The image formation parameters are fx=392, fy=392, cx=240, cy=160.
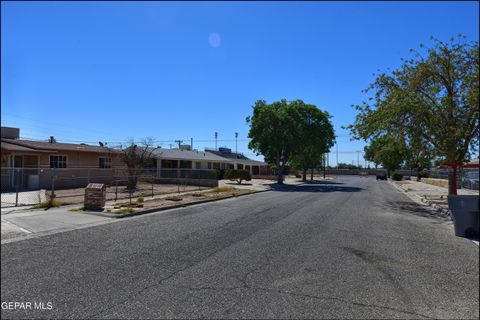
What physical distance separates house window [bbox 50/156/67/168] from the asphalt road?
60.8 ft

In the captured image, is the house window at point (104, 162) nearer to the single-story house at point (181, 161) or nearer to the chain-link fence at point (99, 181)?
the chain-link fence at point (99, 181)

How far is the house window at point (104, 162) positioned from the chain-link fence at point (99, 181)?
0.71 m

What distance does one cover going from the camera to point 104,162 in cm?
3030

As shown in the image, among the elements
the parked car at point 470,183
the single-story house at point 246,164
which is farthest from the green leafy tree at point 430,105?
the single-story house at point 246,164

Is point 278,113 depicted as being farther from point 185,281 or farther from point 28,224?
point 185,281

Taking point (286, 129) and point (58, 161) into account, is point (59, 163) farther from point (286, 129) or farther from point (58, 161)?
point (286, 129)

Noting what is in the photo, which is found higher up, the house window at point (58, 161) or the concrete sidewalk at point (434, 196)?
the house window at point (58, 161)

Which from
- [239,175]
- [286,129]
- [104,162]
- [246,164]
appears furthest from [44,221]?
[246,164]

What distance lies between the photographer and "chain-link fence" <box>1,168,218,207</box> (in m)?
17.7

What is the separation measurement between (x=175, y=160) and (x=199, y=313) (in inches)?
1615

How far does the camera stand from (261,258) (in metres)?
6.84

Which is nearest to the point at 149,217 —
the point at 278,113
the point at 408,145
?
the point at 408,145

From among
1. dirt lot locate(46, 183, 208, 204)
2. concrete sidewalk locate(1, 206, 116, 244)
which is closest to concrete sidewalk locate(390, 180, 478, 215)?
concrete sidewalk locate(1, 206, 116, 244)

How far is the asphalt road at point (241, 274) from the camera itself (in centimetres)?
429
